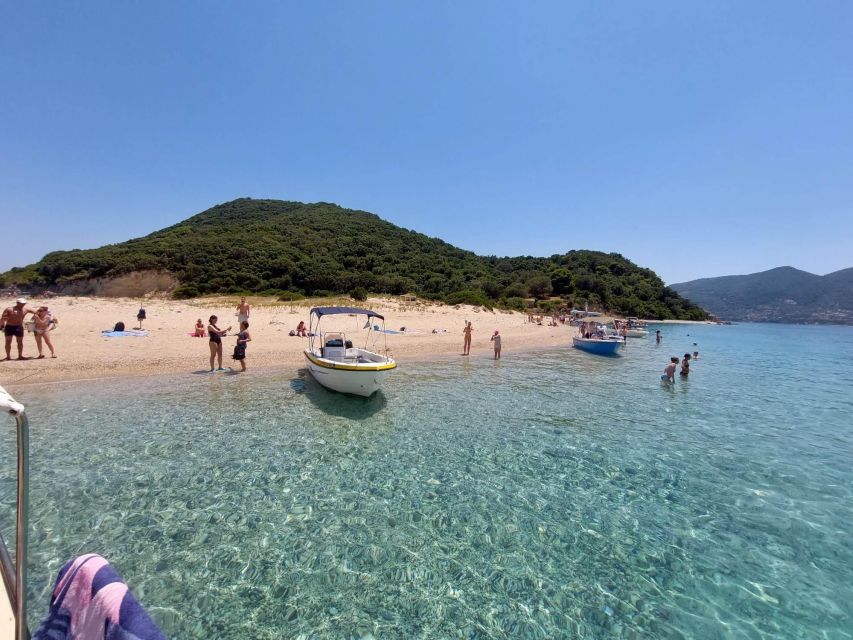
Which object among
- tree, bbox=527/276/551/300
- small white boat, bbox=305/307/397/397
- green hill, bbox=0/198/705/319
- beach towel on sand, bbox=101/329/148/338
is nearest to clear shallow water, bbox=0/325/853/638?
small white boat, bbox=305/307/397/397

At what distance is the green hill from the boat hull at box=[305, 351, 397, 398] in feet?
118

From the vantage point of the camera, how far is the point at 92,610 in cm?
204

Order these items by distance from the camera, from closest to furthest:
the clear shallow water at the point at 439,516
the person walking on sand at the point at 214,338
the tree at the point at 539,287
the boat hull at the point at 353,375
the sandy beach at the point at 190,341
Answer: the clear shallow water at the point at 439,516
the boat hull at the point at 353,375
the person walking on sand at the point at 214,338
the sandy beach at the point at 190,341
the tree at the point at 539,287

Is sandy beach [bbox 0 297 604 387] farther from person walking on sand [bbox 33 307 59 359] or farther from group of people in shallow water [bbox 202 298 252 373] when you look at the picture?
group of people in shallow water [bbox 202 298 252 373]

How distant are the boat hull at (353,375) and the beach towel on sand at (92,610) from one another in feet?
31.0

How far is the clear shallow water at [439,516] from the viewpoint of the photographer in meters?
4.61

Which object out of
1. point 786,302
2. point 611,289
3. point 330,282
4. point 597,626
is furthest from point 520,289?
point 786,302

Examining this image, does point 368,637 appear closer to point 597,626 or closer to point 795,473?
point 597,626

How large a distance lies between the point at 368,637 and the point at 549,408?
1026cm

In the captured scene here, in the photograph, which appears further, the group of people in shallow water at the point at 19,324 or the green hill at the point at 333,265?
the green hill at the point at 333,265

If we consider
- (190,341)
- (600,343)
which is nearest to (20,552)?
(190,341)

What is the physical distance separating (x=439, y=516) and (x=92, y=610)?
5.13 metres

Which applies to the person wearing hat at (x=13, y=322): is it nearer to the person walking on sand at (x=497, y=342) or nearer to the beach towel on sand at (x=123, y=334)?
the beach towel on sand at (x=123, y=334)

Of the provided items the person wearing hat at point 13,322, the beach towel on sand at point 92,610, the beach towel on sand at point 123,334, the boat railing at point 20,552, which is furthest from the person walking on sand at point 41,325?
the beach towel on sand at point 92,610
